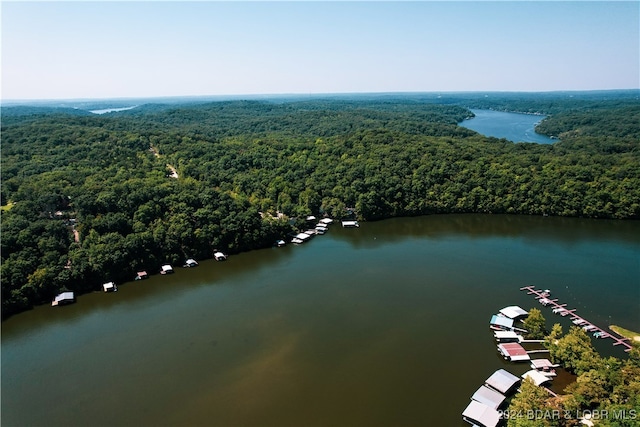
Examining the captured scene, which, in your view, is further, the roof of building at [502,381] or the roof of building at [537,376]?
the roof of building at [537,376]

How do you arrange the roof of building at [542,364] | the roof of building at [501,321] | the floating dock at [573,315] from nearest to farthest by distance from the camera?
the roof of building at [542,364] < the floating dock at [573,315] < the roof of building at [501,321]

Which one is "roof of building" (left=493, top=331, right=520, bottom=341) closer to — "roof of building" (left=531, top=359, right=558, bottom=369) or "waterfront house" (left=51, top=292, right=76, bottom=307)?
"roof of building" (left=531, top=359, right=558, bottom=369)

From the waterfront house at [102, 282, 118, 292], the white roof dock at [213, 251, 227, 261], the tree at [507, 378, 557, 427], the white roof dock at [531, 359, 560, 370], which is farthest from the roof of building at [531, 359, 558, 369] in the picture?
the waterfront house at [102, 282, 118, 292]

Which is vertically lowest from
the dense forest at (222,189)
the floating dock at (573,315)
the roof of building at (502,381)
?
the floating dock at (573,315)

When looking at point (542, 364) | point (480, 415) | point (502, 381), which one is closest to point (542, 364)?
point (542, 364)

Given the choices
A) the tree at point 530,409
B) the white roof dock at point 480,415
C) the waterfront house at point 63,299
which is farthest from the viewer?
the waterfront house at point 63,299

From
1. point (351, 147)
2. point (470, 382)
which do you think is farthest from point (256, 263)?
point (351, 147)

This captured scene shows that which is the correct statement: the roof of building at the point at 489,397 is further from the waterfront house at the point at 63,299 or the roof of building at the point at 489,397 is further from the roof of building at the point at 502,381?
the waterfront house at the point at 63,299

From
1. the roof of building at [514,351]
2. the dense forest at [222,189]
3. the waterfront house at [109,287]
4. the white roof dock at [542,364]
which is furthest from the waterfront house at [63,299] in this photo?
the white roof dock at [542,364]
